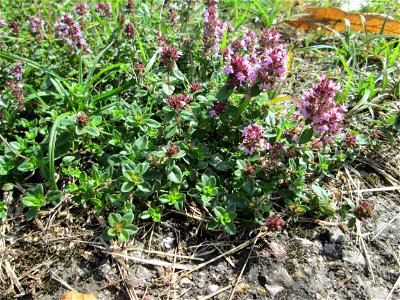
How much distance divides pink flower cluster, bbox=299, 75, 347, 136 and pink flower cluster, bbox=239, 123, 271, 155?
0.32 m

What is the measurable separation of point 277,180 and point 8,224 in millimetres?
1931

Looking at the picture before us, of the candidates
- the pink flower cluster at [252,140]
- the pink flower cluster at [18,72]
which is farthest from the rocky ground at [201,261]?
the pink flower cluster at [18,72]

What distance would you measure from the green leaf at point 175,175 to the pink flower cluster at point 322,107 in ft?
3.02

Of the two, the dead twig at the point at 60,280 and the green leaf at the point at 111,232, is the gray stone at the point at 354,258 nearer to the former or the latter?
the green leaf at the point at 111,232

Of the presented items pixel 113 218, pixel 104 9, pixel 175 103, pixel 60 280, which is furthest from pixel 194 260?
pixel 104 9

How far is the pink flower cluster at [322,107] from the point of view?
2383mm

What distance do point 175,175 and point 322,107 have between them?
108 cm

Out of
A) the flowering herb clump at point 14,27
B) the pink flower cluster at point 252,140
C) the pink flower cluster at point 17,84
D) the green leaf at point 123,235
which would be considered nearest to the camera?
the green leaf at point 123,235

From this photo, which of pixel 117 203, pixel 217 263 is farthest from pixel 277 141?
pixel 117 203

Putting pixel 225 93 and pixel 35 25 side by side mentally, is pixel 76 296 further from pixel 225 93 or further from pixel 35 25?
pixel 35 25

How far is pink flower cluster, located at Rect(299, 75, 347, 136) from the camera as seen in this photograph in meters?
2.38

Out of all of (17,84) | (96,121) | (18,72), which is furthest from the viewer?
(18,72)

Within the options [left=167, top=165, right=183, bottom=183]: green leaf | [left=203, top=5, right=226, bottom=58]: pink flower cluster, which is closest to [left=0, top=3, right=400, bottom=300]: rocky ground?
[left=167, top=165, right=183, bottom=183]: green leaf

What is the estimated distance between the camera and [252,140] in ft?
8.53
